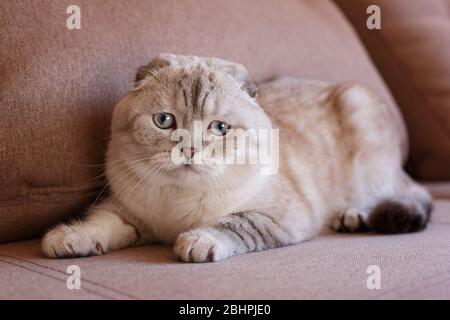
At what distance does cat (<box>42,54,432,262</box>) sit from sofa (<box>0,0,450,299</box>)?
6 centimetres

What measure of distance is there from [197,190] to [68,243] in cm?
42

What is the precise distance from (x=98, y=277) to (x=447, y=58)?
83.9 inches

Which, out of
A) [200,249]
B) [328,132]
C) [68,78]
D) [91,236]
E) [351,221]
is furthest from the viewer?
[328,132]

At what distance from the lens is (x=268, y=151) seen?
6.08ft

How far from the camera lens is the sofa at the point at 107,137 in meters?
1.25

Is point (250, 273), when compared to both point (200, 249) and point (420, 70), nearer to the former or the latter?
point (200, 249)

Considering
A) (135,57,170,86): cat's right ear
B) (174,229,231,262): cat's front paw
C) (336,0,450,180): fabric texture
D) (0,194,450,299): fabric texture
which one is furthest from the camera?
(336,0,450,180): fabric texture

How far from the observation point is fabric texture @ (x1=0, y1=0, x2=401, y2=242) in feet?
5.29

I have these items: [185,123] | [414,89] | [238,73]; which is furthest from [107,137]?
[414,89]

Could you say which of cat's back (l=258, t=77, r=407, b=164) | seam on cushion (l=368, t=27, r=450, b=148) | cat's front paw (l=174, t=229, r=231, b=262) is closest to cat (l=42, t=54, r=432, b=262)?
cat's front paw (l=174, t=229, r=231, b=262)

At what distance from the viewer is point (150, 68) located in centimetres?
175

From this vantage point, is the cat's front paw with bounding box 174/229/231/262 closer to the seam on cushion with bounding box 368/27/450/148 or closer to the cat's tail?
the cat's tail

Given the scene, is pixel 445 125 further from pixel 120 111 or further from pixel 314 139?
pixel 120 111

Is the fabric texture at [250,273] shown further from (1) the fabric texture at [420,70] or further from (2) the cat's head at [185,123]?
(1) the fabric texture at [420,70]
